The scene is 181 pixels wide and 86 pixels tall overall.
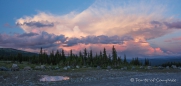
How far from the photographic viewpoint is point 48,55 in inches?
5128

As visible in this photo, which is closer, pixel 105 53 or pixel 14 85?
pixel 14 85

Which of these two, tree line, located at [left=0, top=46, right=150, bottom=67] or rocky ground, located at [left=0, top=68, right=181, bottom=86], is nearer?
rocky ground, located at [left=0, top=68, right=181, bottom=86]

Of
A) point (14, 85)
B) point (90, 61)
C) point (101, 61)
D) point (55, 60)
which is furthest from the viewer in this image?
point (55, 60)

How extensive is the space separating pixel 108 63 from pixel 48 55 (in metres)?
50.8

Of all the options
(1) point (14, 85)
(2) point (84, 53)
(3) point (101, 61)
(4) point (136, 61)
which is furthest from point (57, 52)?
(1) point (14, 85)

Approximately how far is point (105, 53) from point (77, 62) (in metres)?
18.9

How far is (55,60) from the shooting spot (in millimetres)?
118562

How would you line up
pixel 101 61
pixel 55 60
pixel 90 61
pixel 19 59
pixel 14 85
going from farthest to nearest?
pixel 19 59
pixel 55 60
pixel 90 61
pixel 101 61
pixel 14 85

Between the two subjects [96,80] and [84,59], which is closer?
[96,80]

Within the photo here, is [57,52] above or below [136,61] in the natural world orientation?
above

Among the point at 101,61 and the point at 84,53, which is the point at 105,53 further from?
the point at 84,53

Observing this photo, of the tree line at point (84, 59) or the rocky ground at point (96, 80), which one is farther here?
the tree line at point (84, 59)

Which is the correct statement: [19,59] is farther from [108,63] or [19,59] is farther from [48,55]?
[108,63]

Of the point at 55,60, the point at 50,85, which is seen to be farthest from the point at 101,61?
the point at 50,85
